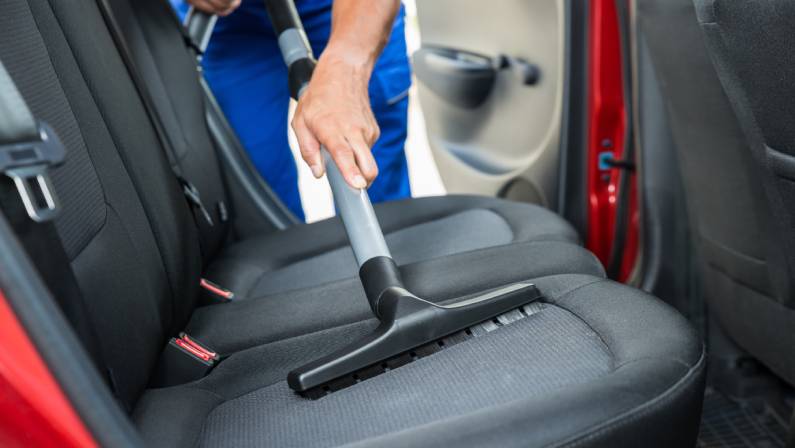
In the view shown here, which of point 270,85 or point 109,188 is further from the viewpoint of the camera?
point 270,85

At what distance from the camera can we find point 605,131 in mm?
1578

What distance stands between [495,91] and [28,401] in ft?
4.72

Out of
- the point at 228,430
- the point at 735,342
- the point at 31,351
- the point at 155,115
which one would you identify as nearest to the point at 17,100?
the point at 31,351

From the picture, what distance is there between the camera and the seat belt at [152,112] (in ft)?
3.75

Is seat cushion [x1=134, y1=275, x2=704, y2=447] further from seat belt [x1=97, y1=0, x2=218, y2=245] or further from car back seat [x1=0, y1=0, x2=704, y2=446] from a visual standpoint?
seat belt [x1=97, y1=0, x2=218, y2=245]

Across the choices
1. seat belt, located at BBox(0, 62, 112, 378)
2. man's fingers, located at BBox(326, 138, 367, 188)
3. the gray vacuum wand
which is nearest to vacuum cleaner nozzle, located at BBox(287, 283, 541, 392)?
the gray vacuum wand

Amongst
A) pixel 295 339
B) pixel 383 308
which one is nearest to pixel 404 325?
pixel 383 308

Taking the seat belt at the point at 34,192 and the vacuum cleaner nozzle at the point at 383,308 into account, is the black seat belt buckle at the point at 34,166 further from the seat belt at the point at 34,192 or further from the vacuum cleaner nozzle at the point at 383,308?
the vacuum cleaner nozzle at the point at 383,308

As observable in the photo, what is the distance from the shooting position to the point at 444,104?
2090 mm

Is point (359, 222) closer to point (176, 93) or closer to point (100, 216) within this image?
point (100, 216)

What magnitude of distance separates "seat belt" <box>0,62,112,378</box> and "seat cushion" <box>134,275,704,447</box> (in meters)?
0.19

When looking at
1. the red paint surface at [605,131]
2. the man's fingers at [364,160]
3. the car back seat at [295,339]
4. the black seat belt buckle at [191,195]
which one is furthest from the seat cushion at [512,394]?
the red paint surface at [605,131]

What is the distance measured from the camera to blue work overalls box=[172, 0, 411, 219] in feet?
5.54

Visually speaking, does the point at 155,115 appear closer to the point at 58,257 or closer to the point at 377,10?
the point at 377,10
